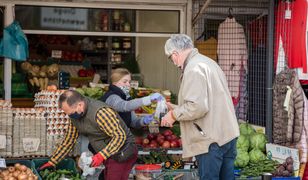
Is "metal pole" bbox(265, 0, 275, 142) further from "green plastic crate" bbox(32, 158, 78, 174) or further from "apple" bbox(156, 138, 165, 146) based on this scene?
"green plastic crate" bbox(32, 158, 78, 174)

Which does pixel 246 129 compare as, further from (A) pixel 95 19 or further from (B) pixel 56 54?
(B) pixel 56 54

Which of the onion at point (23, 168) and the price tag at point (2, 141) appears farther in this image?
the price tag at point (2, 141)

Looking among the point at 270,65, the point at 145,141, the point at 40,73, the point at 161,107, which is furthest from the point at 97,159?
the point at 40,73

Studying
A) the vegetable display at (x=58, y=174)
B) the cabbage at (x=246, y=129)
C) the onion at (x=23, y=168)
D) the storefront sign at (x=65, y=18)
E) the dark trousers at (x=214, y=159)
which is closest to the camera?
the dark trousers at (x=214, y=159)

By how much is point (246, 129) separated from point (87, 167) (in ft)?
9.99

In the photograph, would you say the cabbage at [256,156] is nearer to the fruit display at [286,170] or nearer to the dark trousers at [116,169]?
the fruit display at [286,170]

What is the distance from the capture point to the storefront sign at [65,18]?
33.2 feet

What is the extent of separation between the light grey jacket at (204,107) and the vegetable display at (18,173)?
6.86 feet

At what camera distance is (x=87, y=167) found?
657 cm

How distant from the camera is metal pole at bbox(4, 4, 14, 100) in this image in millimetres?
9188

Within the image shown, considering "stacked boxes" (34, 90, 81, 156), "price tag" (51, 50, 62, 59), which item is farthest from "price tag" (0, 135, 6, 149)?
"price tag" (51, 50, 62, 59)

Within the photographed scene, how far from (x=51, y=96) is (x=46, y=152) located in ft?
2.47

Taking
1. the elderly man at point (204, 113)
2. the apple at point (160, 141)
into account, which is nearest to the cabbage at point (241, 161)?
the apple at point (160, 141)

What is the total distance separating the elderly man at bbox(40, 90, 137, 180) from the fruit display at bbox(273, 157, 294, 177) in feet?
7.05
